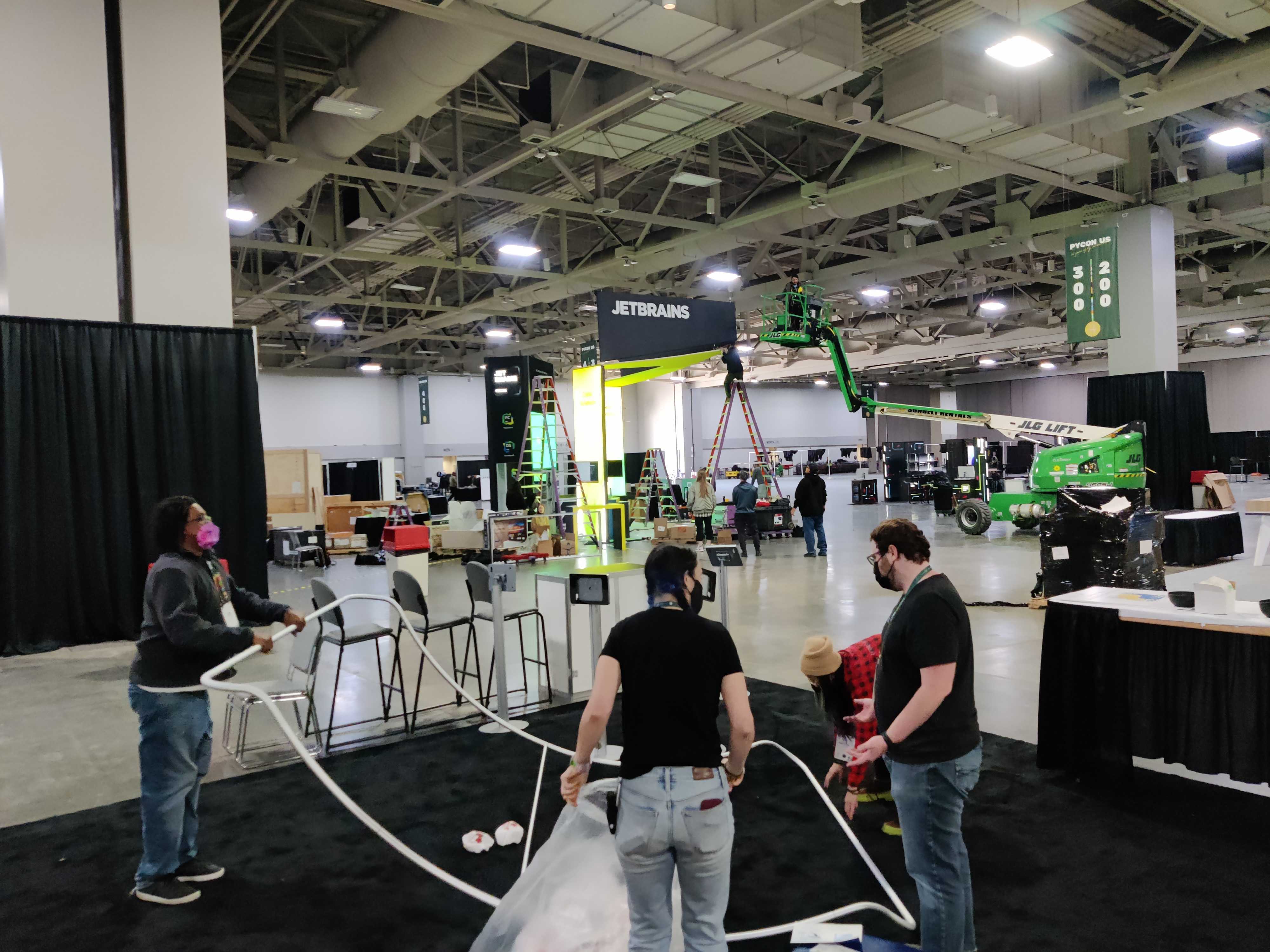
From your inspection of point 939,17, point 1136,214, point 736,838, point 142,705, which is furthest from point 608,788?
point 1136,214

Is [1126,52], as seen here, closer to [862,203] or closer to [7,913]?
[862,203]

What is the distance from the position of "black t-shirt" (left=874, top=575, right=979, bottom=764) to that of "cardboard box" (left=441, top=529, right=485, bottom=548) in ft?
43.8

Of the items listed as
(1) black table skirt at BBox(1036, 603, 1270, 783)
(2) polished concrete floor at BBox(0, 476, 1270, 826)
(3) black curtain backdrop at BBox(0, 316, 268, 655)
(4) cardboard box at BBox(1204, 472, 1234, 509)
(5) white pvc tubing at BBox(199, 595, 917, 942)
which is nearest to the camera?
(5) white pvc tubing at BBox(199, 595, 917, 942)

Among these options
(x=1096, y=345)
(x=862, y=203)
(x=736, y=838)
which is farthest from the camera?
(x=1096, y=345)

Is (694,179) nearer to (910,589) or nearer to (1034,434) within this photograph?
(1034,434)

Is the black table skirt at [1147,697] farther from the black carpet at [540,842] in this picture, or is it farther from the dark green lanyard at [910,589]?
the dark green lanyard at [910,589]

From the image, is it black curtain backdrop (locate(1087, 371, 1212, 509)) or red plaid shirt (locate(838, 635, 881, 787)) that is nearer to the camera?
red plaid shirt (locate(838, 635, 881, 787))

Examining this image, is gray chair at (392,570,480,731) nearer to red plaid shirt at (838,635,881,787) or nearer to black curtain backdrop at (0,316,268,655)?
black curtain backdrop at (0,316,268,655)

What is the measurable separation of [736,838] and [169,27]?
5557mm

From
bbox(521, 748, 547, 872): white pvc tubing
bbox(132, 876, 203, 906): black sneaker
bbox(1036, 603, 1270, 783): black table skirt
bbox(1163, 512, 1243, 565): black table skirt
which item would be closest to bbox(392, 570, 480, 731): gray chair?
bbox(521, 748, 547, 872): white pvc tubing

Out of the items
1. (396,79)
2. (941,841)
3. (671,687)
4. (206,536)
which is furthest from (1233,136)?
(206,536)

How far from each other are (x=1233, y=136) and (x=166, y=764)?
11046 mm

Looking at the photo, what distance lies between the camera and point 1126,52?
8.82 m

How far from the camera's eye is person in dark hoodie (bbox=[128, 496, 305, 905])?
3219 millimetres
